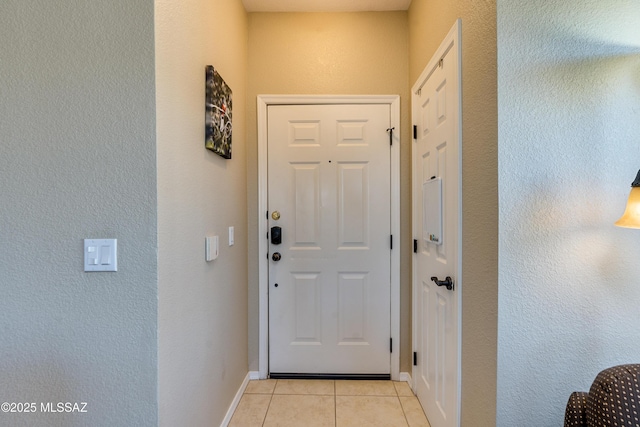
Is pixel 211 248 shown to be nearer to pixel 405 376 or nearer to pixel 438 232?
pixel 438 232

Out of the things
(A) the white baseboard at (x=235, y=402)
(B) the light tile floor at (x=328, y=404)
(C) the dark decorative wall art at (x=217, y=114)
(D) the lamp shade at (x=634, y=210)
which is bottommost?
(B) the light tile floor at (x=328, y=404)

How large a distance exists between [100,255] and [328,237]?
1.46 meters

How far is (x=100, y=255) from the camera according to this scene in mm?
1017

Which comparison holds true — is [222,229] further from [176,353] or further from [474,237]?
[474,237]

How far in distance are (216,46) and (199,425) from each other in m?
1.93

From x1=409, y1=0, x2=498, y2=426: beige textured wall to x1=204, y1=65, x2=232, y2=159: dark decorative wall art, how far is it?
1.19 metres

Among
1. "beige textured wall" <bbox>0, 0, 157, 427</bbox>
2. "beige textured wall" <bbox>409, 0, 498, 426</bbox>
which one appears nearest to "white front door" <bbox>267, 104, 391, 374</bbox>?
"beige textured wall" <bbox>409, 0, 498, 426</bbox>

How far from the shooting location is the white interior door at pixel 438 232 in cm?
137

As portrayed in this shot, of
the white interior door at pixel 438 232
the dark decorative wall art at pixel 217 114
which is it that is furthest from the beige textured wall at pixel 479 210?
the dark decorative wall art at pixel 217 114

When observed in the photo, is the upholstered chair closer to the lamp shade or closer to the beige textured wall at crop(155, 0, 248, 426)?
the lamp shade

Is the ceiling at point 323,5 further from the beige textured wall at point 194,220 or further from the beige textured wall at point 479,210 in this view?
the beige textured wall at point 479,210

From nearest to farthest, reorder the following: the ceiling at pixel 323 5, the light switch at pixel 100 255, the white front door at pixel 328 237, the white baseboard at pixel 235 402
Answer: the light switch at pixel 100 255 → the white baseboard at pixel 235 402 → the ceiling at pixel 323 5 → the white front door at pixel 328 237

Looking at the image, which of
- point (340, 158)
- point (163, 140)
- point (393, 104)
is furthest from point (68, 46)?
point (393, 104)

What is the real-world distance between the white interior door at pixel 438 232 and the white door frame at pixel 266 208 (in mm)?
170
